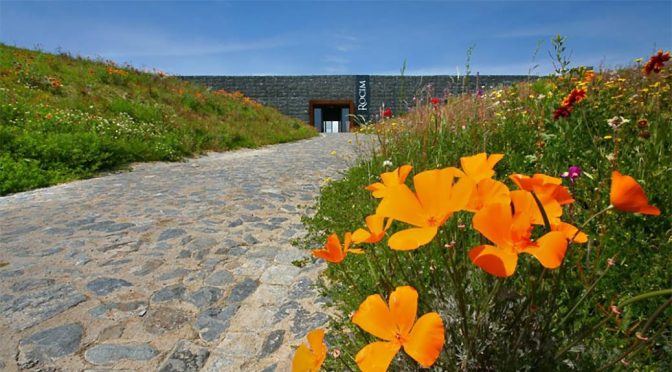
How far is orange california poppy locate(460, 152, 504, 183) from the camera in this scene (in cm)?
110

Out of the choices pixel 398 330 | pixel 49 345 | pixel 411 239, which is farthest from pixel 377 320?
pixel 49 345

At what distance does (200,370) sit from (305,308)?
2.81ft

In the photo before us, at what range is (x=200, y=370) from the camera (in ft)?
7.25

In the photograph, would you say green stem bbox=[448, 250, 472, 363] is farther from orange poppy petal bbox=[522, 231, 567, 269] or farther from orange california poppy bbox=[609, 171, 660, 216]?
orange california poppy bbox=[609, 171, 660, 216]

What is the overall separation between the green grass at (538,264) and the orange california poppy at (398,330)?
271mm

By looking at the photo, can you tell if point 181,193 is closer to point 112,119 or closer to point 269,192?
point 269,192

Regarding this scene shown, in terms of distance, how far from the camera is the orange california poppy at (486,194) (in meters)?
1.02

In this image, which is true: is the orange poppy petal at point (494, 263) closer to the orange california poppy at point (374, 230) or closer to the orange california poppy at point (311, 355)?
the orange california poppy at point (374, 230)

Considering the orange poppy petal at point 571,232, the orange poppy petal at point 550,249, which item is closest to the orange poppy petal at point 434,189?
the orange poppy petal at point 550,249

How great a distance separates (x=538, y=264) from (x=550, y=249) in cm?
72

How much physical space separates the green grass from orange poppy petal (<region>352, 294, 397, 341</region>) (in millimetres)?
297

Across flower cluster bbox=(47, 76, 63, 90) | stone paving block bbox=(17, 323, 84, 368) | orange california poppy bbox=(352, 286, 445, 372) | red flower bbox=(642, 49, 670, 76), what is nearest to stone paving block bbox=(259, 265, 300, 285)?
stone paving block bbox=(17, 323, 84, 368)

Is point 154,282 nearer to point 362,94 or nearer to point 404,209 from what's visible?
point 404,209

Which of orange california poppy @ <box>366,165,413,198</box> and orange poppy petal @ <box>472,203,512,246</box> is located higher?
orange california poppy @ <box>366,165,413,198</box>
